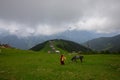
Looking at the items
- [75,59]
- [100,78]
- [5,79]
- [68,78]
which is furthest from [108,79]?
[75,59]

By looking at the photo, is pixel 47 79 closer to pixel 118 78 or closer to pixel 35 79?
pixel 35 79

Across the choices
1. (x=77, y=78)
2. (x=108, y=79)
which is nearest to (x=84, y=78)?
(x=77, y=78)

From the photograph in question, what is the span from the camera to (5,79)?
1091 inches

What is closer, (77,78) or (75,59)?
(77,78)

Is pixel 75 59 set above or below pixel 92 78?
above

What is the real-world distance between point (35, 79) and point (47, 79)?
1721mm

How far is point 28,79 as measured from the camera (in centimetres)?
2709

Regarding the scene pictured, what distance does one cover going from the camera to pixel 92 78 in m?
27.2

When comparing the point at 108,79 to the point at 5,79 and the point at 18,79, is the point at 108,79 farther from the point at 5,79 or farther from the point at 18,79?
the point at 5,79

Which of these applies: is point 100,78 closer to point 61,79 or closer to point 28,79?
point 61,79

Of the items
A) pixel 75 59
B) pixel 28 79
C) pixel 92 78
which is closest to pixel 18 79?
pixel 28 79

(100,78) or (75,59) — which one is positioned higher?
(75,59)

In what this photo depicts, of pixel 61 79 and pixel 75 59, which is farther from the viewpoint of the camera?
pixel 75 59

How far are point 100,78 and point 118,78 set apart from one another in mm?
2697
